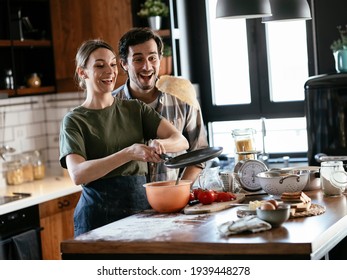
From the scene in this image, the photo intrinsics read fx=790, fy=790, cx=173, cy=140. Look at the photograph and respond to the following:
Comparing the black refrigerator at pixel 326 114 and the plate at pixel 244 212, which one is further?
the black refrigerator at pixel 326 114

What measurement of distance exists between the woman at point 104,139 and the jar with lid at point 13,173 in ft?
6.66

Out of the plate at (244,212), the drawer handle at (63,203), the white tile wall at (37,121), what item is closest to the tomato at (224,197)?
the plate at (244,212)

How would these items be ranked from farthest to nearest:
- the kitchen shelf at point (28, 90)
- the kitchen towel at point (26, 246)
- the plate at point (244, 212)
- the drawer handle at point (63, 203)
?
the kitchen shelf at point (28, 90) → the drawer handle at point (63, 203) → the kitchen towel at point (26, 246) → the plate at point (244, 212)

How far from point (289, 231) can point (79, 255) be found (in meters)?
0.83

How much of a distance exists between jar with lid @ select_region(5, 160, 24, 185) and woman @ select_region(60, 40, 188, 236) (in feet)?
6.66

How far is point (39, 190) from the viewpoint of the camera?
5.45 meters

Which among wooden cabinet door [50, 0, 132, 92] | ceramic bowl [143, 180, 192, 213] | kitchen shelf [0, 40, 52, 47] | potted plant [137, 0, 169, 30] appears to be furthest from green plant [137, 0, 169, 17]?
ceramic bowl [143, 180, 192, 213]

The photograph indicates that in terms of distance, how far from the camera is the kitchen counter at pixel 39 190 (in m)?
4.98

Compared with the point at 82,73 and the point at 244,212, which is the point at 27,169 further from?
the point at 244,212

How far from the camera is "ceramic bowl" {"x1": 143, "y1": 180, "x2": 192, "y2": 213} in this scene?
138 inches

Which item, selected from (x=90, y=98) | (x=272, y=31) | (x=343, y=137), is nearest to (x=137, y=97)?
(x=90, y=98)

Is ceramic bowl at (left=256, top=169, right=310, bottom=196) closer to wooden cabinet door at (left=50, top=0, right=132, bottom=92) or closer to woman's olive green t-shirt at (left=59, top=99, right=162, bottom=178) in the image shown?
woman's olive green t-shirt at (left=59, top=99, right=162, bottom=178)

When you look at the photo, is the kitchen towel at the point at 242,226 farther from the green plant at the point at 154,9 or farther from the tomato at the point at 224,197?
the green plant at the point at 154,9

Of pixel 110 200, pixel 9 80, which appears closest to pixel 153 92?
pixel 110 200
